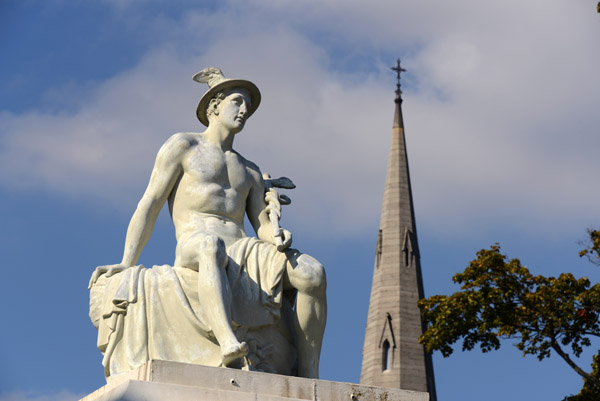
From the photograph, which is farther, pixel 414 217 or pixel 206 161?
pixel 414 217

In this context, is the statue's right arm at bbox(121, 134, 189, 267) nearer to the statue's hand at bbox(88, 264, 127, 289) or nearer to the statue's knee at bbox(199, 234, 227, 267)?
the statue's hand at bbox(88, 264, 127, 289)

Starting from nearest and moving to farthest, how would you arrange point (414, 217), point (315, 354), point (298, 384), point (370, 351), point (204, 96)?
point (298, 384) < point (315, 354) < point (204, 96) < point (370, 351) < point (414, 217)

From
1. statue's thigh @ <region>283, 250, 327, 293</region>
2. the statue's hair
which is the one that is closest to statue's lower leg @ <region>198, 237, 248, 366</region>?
statue's thigh @ <region>283, 250, 327, 293</region>

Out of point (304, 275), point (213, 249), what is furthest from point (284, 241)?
point (213, 249)

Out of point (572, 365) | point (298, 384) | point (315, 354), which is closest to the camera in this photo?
point (298, 384)

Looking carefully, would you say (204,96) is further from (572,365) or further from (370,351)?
(370,351)

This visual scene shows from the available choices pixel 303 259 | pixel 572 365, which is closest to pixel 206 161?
pixel 303 259

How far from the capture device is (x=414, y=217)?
3027 inches

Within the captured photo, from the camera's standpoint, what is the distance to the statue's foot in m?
10.1

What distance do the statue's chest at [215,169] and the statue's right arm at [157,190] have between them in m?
0.11

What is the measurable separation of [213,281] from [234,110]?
2.01 metres

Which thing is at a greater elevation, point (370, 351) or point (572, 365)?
point (370, 351)

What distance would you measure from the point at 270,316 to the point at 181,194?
1.43m

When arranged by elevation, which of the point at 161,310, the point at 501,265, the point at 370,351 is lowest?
the point at 161,310
